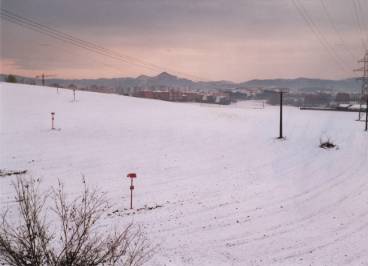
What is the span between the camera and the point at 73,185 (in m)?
20.7

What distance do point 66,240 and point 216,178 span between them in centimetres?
1689

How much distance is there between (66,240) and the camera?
23.6ft

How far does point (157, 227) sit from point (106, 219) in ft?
8.15

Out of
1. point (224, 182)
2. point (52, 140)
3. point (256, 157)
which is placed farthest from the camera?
point (52, 140)

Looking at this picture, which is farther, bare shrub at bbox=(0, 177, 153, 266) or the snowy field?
the snowy field

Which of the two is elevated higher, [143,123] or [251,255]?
[143,123]

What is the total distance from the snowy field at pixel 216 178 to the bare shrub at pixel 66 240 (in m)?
1.15

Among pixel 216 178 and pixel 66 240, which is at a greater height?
pixel 66 240

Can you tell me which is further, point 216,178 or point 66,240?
point 216,178

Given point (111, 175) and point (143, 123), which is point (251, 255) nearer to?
point (111, 175)

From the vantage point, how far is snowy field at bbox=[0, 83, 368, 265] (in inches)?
538

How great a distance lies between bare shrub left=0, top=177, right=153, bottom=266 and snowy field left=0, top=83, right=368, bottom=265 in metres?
1.15

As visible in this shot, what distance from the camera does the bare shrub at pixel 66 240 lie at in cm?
739

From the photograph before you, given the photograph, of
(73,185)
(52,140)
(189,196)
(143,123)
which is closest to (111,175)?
(73,185)
